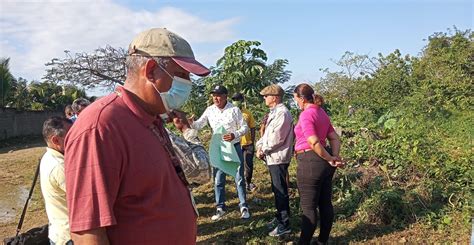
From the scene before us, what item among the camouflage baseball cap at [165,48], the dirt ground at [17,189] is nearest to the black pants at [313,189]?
the camouflage baseball cap at [165,48]

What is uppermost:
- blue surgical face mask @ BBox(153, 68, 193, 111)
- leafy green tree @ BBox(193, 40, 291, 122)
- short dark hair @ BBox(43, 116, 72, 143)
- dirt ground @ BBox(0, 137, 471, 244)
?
leafy green tree @ BBox(193, 40, 291, 122)

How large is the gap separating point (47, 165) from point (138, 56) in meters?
1.77

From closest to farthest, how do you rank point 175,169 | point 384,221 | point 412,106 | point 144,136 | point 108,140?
point 108,140 < point 144,136 < point 175,169 < point 384,221 < point 412,106

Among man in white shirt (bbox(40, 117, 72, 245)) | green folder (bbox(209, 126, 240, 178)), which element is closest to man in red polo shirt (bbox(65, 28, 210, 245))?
man in white shirt (bbox(40, 117, 72, 245))

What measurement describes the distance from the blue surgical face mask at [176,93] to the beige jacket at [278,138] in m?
3.24

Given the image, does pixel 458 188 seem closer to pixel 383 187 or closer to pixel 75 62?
pixel 383 187

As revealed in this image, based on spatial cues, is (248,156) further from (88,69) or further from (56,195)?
(88,69)

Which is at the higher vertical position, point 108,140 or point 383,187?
point 108,140

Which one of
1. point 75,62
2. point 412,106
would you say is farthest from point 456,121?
point 75,62

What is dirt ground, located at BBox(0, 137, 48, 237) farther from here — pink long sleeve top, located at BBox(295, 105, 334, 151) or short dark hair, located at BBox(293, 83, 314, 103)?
short dark hair, located at BBox(293, 83, 314, 103)

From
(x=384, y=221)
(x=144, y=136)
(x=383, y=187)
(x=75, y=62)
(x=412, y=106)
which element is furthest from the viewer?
(x=75, y=62)

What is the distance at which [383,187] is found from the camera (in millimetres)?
5844

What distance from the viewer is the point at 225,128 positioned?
5832 millimetres

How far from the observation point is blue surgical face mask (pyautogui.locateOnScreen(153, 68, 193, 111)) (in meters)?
1.89
